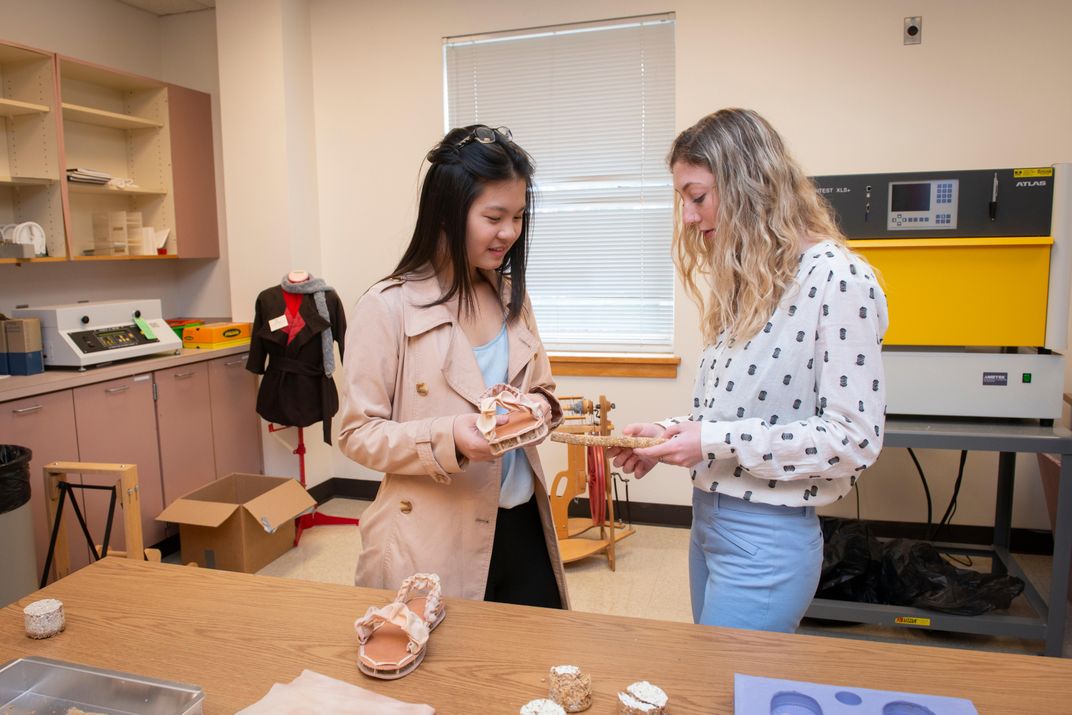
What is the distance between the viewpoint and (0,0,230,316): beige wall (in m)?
3.72

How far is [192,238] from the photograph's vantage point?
4309 mm

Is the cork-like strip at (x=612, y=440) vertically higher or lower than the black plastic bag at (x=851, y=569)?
higher

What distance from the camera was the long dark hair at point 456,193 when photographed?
1.37 metres

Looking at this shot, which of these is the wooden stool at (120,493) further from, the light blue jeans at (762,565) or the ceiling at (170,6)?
the ceiling at (170,6)

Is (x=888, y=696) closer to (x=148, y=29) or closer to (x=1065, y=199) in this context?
(x=1065, y=199)

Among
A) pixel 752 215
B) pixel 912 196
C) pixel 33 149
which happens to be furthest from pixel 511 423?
pixel 33 149

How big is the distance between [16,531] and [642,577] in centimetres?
242

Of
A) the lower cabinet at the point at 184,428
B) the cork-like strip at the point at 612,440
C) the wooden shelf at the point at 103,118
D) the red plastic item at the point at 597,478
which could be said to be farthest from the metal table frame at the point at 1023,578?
the wooden shelf at the point at 103,118

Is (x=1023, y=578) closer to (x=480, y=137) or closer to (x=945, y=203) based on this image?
(x=945, y=203)

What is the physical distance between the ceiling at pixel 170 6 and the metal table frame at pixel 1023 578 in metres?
4.38

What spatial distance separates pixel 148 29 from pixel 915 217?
4.48m

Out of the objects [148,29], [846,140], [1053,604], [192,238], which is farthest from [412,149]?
[1053,604]

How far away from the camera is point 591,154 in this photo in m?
3.90

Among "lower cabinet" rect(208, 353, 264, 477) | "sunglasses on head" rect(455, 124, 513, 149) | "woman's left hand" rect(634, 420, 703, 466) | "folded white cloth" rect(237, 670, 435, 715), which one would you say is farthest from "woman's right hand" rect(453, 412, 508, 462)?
"lower cabinet" rect(208, 353, 264, 477)
